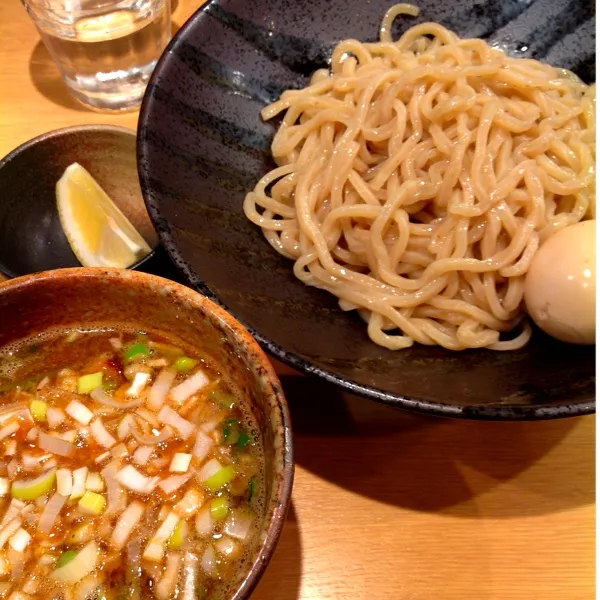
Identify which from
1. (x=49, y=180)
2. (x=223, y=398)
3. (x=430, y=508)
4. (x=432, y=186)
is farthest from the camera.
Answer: (x=49, y=180)

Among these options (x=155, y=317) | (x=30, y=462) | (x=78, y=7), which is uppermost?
(x=78, y=7)

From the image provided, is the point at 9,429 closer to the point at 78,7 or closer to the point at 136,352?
the point at 136,352

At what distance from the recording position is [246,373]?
128 cm

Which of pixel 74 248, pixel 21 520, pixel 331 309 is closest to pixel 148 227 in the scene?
pixel 74 248

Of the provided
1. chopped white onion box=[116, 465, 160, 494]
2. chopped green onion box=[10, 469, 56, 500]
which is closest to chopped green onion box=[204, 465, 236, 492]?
chopped white onion box=[116, 465, 160, 494]

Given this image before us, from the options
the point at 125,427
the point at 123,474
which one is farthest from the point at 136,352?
the point at 123,474

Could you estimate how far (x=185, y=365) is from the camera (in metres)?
1.40

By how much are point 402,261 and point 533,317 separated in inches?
17.4

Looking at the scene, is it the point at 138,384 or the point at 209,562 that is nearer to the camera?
the point at 209,562

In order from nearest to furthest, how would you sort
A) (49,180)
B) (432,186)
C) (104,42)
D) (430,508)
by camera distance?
(430,508), (432,186), (49,180), (104,42)

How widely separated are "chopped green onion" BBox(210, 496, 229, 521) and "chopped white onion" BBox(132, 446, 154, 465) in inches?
6.4

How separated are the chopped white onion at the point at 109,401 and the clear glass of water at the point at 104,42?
5.57 ft

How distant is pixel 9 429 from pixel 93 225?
0.93 metres

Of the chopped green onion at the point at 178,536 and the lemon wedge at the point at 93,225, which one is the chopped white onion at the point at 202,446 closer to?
the chopped green onion at the point at 178,536
